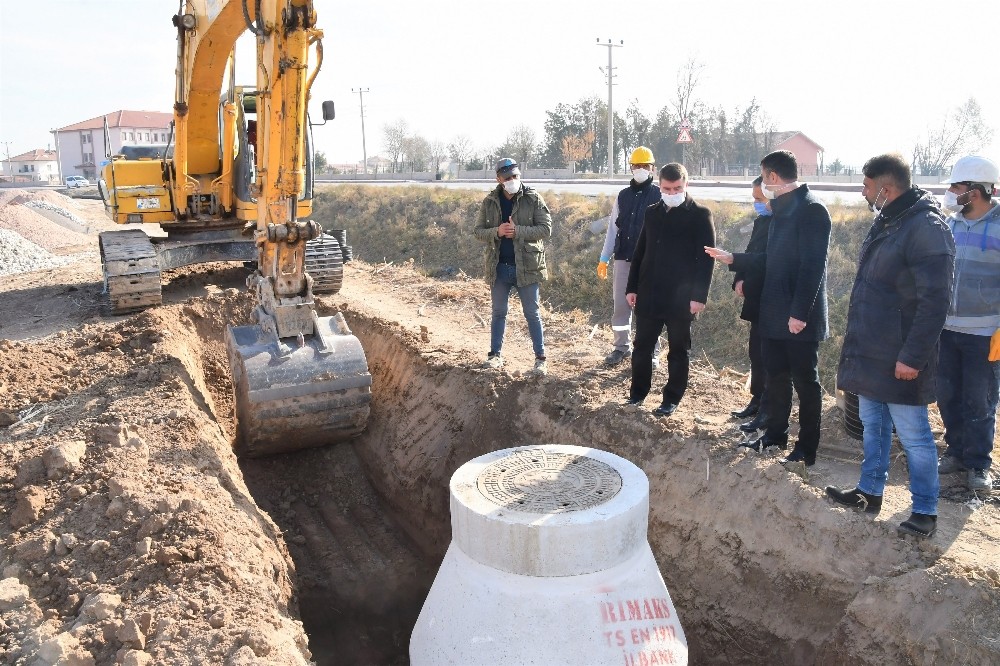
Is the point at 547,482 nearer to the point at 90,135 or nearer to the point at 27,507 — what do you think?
the point at 27,507

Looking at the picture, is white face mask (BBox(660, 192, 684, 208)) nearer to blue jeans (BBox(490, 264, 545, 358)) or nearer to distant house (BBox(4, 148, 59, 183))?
blue jeans (BBox(490, 264, 545, 358))

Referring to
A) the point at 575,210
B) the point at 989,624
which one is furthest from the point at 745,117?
the point at 989,624

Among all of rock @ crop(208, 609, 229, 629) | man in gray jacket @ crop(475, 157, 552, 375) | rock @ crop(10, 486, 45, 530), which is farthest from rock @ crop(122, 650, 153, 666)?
man in gray jacket @ crop(475, 157, 552, 375)

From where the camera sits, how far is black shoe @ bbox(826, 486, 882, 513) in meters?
4.52

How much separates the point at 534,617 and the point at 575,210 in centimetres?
1575

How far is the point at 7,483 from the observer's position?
4.56 m

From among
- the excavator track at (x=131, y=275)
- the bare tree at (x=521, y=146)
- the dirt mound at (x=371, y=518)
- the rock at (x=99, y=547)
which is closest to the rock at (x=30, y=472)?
the dirt mound at (x=371, y=518)

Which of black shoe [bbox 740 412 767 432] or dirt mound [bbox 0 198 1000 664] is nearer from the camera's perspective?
dirt mound [bbox 0 198 1000 664]

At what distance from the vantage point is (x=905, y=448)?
13.9 feet

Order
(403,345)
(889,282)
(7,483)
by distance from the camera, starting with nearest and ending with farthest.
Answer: (889,282), (7,483), (403,345)

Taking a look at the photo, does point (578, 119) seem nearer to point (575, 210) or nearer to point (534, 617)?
point (575, 210)

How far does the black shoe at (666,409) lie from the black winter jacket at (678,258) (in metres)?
0.67

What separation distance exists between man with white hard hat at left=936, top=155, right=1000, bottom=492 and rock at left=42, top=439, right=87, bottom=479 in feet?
18.5

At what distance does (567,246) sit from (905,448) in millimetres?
13419
